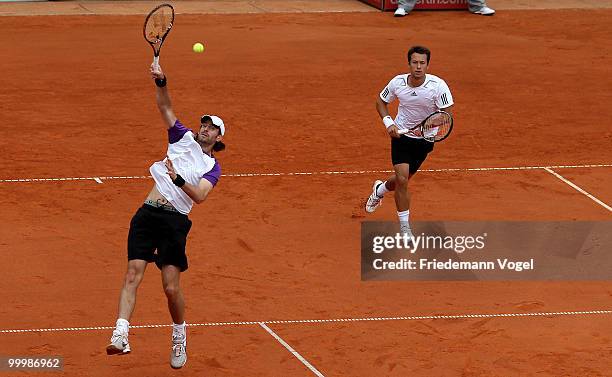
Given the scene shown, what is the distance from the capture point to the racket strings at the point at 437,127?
1395 cm

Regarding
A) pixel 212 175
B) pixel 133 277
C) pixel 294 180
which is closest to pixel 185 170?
pixel 212 175

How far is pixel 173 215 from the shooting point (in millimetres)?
10797

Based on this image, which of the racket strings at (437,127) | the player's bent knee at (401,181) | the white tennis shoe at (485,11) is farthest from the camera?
the white tennis shoe at (485,11)

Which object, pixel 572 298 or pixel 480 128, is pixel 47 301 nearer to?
pixel 572 298

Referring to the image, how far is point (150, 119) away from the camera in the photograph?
19984 millimetres

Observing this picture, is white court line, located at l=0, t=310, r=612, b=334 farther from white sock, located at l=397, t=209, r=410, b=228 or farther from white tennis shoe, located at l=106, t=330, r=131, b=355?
white sock, located at l=397, t=209, r=410, b=228

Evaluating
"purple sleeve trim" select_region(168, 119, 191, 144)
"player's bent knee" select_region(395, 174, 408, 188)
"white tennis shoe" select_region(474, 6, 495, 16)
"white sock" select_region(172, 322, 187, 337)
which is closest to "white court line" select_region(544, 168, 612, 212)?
"player's bent knee" select_region(395, 174, 408, 188)

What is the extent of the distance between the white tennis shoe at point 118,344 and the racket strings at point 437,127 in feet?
17.2

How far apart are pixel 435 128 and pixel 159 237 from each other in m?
4.48

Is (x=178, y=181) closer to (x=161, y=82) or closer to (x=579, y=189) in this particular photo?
(x=161, y=82)

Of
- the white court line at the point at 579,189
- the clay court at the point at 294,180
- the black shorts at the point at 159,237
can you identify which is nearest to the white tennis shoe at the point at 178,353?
the clay court at the point at 294,180

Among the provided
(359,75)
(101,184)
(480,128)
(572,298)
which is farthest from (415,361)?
(359,75)

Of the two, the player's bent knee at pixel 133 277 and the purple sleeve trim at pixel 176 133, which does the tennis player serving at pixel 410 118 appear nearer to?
the purple sleeve trim at pixel 176 133

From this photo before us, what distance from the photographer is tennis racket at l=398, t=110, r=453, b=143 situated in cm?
1391
